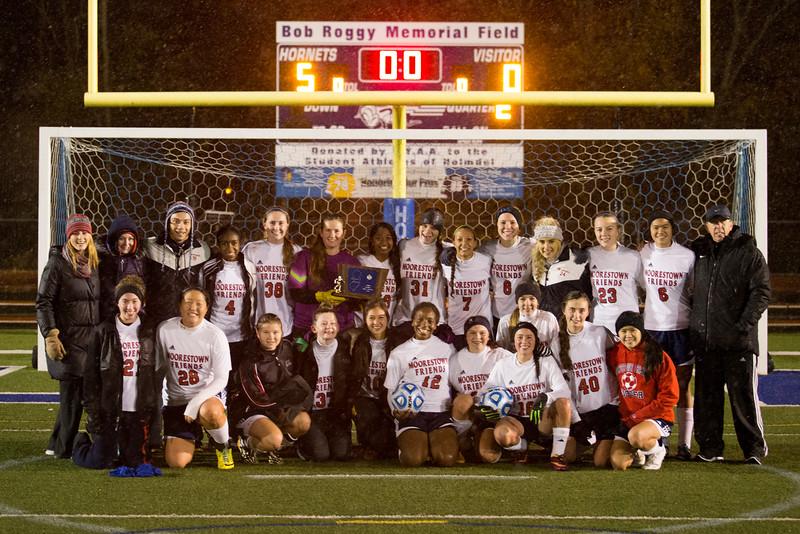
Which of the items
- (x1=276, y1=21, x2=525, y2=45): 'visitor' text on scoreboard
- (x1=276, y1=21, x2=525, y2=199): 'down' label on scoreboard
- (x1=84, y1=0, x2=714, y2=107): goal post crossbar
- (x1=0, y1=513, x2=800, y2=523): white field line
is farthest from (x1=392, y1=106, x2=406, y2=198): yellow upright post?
(x1=276, y1=21, x2=525, y2=45): 'visitor' text on scoreboard

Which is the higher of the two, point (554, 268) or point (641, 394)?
point (554, 268)

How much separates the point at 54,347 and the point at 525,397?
9.03 feet

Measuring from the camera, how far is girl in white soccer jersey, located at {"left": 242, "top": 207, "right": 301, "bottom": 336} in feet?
24.6

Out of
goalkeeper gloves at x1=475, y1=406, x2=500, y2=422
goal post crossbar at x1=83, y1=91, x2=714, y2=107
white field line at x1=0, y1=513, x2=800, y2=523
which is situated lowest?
white field line at x1=0, y1=513, x2=800, y2=523

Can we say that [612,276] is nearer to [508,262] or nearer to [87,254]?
[508,262]

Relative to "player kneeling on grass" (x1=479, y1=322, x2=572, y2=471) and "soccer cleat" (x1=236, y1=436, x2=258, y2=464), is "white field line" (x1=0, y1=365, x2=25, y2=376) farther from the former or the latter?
"player kneeling on grass" (x1=479, y1=322, x2=572, y2=471)

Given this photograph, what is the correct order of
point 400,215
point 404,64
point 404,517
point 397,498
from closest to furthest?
1. point 404,517
2. point 397,498
3. point 400,215
4. point 404,64

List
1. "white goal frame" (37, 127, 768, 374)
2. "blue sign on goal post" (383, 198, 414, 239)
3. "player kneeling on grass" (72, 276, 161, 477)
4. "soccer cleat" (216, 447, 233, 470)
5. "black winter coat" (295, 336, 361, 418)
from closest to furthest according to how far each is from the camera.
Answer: "player kneeling on grass" (72, 276, 161, 477)
"soccer cleat" (216, 447, 233, 470)
"black winter coat" (295, 336, 361, 418)
"white goal frame" (37, 127, 768, 374)
"blue sign on goal post" (383, 198, 414, 239)

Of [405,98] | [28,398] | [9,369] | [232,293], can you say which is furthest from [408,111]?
[232,293]

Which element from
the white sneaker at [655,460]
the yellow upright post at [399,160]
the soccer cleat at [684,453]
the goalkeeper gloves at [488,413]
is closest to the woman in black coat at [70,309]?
the goalkeeper gloves at [488,413]

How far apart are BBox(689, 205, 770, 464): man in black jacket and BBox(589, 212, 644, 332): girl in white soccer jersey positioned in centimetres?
42

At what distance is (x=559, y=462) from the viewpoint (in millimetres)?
6621

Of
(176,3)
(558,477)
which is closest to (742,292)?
(558,477)

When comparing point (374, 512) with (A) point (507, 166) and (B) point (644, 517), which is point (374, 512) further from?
(A) point (507, 166)
